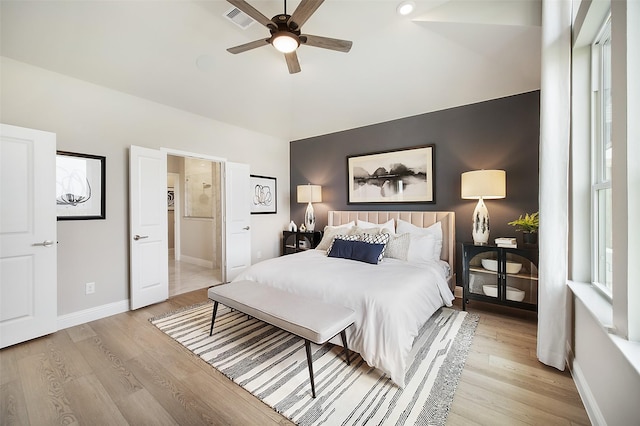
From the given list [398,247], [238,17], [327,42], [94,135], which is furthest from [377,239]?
[94,135]

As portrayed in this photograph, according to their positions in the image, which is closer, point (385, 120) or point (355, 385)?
point (355, 385)

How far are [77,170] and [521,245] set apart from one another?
5138mm

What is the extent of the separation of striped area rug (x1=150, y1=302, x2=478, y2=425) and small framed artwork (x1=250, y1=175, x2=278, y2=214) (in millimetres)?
2433

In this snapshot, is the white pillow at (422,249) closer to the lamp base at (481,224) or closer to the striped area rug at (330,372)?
the lamp base at (481,224)

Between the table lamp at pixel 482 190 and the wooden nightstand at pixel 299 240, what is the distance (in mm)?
2531

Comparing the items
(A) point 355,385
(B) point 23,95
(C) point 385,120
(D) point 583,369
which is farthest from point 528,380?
(B) point 23,95

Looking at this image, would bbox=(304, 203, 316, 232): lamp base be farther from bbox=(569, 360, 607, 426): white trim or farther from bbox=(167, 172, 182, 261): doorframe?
bbox=(569, 360, 607, 426): white trim

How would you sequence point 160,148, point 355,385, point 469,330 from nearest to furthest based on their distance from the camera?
1. point 355,385
2. point 469,330
3. point 160,148

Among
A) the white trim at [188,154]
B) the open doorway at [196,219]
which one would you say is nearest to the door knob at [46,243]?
the white trim at [188,154]

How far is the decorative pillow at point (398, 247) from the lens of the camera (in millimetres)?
3170

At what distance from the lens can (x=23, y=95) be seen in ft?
8.33

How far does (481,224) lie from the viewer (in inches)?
121

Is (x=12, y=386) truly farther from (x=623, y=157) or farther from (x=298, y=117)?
(x=298, y=117)

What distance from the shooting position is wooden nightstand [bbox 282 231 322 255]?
475cm
